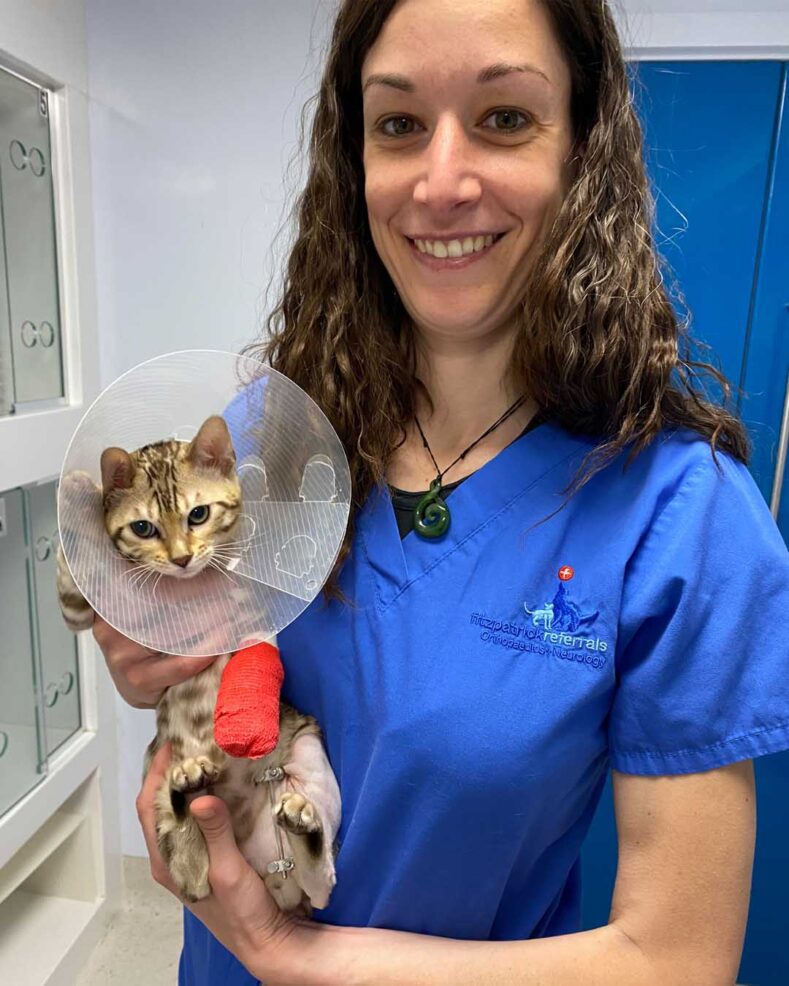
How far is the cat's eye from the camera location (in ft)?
2.20

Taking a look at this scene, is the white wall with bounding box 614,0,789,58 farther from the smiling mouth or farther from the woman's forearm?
the woman's forearm

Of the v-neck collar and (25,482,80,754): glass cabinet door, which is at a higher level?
the v-neck collar

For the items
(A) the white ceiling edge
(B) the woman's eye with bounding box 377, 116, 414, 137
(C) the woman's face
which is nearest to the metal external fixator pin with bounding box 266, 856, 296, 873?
(C) the woman's face

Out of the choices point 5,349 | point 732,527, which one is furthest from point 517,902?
point 5,349

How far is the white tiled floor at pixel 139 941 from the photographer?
5.67ft

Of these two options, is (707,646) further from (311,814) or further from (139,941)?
(139,941)

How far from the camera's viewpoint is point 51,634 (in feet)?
5.48

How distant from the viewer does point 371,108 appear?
70cm

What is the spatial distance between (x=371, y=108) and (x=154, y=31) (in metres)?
1.18

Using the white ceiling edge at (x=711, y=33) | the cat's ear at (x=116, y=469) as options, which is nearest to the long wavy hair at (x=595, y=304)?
the cat's ear at (x=116, y=469)

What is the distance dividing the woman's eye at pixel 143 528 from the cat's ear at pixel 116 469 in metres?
0.03

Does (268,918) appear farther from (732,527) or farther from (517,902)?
(732,527)

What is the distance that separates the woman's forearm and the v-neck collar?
1.09 feet

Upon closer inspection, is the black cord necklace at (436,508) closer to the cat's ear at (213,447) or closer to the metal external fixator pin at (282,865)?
the cat's ear at (213,447)
